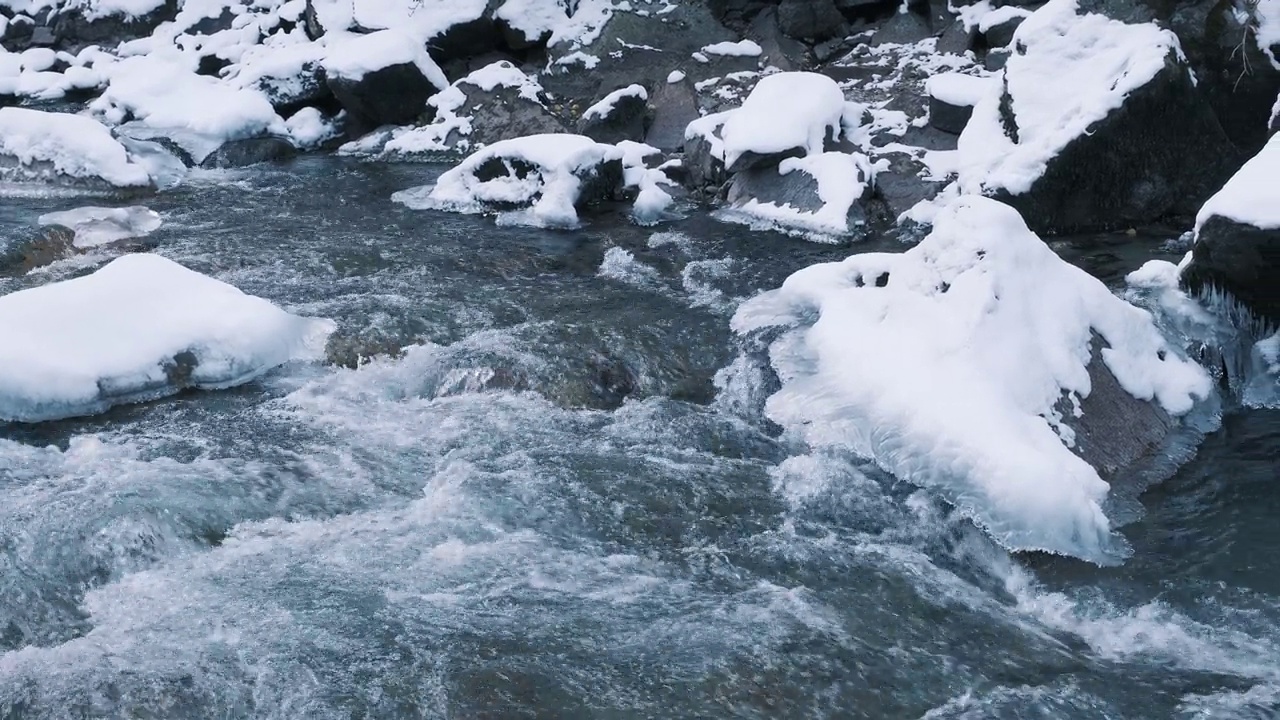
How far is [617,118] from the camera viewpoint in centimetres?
1305

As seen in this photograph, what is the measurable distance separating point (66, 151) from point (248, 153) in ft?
7.58

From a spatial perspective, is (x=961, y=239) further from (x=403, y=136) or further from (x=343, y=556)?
(x=403, y=136)

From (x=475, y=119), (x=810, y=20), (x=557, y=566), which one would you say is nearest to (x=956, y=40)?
(x=810, y=20)

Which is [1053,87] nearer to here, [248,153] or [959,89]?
[959,89]

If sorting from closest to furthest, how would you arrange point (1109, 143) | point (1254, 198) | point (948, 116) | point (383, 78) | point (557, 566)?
point (557, 566)
point (1254, 198)
point (1109, 143)
point (948, 116)
point (383, 78)

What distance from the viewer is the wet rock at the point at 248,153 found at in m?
13.3

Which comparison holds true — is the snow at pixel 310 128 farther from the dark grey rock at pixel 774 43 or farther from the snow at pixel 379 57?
the dark grey rock at pixel 774 43

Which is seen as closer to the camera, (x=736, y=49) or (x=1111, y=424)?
(x=1111, y=424)

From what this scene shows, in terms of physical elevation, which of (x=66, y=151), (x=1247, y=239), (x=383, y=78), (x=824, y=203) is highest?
(x=1247, y=239)

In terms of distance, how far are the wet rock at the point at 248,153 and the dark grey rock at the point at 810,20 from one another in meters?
7.09

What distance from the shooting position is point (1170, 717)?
425cm

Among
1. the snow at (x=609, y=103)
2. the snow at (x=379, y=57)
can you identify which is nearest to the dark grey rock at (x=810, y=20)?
the snow at (x=609, y=103)

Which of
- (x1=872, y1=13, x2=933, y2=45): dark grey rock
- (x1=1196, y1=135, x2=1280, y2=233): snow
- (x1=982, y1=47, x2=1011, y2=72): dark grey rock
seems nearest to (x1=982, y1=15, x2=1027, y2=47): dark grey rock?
(x1=982, y1=47, x2=1011, y2=72): dark grey rock

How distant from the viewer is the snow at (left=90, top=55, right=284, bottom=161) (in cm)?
1405
